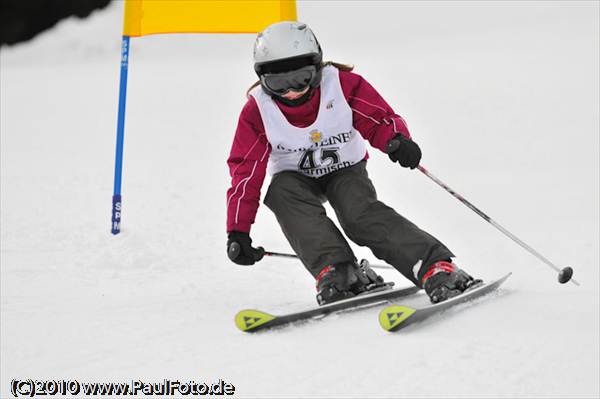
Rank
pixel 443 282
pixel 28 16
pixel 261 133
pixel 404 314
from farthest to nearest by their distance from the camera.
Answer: pixel 28 16
pixel 261 133
pixel 443 282
pixel 404 314

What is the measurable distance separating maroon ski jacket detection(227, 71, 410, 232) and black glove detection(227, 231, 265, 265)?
31 millimetres

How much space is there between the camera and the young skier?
121 inches

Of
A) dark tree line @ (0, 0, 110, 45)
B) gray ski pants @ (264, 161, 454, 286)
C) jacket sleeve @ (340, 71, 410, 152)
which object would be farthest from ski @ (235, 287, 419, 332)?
dark tree line @ (0, 0, 110, 45)

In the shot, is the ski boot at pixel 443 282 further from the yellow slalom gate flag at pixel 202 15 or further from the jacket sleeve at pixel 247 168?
the yellow slalom gate flag at pixel 202 15

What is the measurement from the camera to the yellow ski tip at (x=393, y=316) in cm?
253

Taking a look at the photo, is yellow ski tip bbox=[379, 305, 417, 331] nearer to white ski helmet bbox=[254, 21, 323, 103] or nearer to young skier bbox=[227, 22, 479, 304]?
young skier bbox=[227, 22, 479, 304]

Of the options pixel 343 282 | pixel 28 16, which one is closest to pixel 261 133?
pixel 343 282

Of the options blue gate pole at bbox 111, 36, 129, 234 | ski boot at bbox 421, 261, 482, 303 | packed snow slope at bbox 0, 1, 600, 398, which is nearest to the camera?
packed snow slope at bbox 0, 1, 600, 398

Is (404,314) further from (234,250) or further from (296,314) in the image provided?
(234,250)

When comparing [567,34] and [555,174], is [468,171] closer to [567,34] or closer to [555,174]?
[555,174]

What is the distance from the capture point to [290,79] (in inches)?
124

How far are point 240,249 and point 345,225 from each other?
50 cm

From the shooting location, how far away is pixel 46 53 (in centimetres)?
1526

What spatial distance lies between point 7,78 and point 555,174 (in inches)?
388
